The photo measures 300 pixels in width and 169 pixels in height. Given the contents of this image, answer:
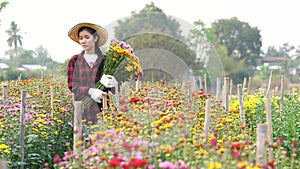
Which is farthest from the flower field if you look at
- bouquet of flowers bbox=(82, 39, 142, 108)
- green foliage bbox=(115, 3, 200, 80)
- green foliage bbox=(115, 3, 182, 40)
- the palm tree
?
the palm tree

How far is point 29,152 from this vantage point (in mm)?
5629

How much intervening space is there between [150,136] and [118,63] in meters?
2.39

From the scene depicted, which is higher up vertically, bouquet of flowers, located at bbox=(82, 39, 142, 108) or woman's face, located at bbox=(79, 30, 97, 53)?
woman's face, located at bbox=(79, 30, 97, 53)

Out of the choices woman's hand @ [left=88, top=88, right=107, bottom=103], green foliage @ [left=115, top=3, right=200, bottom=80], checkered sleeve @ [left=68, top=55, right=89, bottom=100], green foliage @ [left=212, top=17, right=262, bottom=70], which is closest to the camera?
woman's hand @ [left=88, top=88, right=107, bottom=103]

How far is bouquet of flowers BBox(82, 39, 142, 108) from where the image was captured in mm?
5602

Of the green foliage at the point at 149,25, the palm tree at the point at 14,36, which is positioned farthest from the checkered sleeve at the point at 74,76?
the palm tree at the point at 14,36

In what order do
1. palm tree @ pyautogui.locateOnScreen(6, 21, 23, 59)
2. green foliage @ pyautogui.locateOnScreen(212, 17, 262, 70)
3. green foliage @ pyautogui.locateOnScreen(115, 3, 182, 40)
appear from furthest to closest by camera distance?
palm tree @ pyautogui.locateOnScreen(6, 21, 23, 59) < green foliage @ pyautogui.locateOnScreen(212, 17, 262, 70) < green foliage @ pyautogui.locateOnScreen(115, 3, 182, 40)

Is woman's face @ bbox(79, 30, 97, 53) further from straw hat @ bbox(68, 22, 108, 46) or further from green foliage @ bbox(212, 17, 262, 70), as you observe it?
green foliage @ bbox(212, 17, 262, 70)

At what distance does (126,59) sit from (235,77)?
36.1m

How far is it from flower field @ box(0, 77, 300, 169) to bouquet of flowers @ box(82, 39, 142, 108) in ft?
1.07

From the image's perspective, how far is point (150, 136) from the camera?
3.38 m

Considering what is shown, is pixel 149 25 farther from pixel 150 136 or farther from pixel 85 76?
pixel 150 136

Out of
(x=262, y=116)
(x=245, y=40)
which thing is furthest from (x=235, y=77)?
(x=262, y=116)

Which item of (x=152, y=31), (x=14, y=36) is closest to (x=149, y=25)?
(x=152, y=31)
